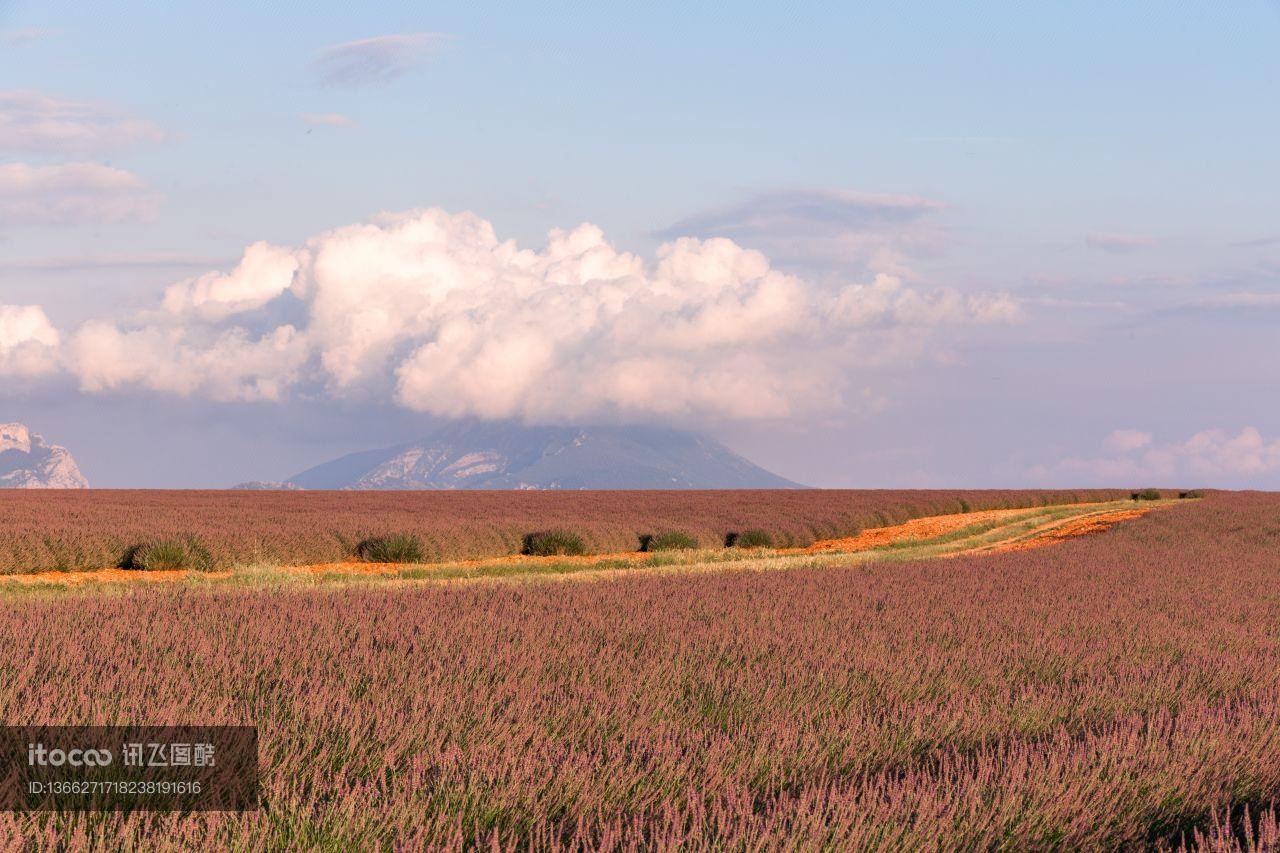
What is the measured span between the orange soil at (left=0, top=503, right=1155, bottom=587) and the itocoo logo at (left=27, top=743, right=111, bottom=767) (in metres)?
13.2

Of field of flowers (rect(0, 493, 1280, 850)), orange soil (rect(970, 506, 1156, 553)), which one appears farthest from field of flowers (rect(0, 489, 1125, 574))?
field of flowers (rect(0, 493, 1280, 850))

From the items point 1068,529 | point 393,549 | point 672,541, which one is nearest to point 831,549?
point 672,541

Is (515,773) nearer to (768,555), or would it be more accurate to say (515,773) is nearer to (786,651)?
(786,651)

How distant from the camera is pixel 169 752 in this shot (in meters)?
4.32

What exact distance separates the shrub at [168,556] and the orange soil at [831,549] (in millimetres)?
356

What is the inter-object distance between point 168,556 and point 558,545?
8.69 meters

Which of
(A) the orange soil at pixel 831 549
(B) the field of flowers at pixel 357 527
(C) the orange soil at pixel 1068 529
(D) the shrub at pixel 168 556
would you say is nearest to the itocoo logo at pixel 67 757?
(A) the orange soil at pixel 831 549

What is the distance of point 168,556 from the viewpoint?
1938 cm

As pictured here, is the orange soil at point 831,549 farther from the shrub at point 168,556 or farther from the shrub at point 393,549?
the shrub at point 393,549

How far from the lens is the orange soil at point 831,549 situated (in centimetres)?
1802

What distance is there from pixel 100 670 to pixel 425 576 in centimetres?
1336

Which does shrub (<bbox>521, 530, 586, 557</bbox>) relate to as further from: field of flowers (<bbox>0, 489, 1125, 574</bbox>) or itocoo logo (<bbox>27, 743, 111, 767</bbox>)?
itocoo logo (<bbox>27, 743, 111, 767</bbox>)

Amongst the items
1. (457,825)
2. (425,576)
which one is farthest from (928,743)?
(425,576)

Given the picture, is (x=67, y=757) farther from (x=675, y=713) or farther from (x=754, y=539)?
(x=754, y=539)
